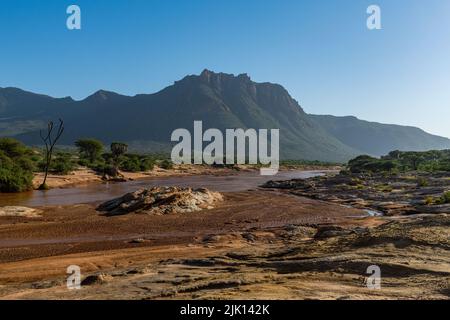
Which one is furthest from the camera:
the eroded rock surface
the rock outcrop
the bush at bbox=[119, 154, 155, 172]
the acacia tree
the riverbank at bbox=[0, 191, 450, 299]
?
the acacia tree

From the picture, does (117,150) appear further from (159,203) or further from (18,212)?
(159,203)

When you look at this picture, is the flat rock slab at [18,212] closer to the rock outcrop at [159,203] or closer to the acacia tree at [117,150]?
the rock outcrop at [159,203]

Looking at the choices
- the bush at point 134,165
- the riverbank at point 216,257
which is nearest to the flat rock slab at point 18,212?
the riverbank at point 216,257

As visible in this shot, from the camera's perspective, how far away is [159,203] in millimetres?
25531

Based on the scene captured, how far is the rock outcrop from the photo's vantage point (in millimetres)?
24656

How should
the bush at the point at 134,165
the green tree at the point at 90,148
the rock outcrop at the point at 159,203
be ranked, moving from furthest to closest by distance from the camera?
the green tree at the point at 90,148, the bush at the point at 134,165, the rock outcrop at the point at 159,203

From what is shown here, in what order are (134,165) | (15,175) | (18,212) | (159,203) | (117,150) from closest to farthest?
(18,212)
(159,203)
(15,175)
(134,165)
(117,150)

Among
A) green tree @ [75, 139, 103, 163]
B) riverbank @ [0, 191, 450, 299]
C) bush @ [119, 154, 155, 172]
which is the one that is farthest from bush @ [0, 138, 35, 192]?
green tree @ [75, 139, 103, 163]

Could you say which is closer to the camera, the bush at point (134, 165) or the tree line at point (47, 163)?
the tree line at point (47, 163)

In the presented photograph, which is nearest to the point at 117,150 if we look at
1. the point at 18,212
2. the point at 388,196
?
the point at 18,212

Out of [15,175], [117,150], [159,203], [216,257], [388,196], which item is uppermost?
[117,150]

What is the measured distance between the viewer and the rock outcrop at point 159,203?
24656mm

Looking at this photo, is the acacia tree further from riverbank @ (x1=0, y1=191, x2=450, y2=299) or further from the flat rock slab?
riverbank @ (x1=0, y1=191, x2=450, y2=299)
